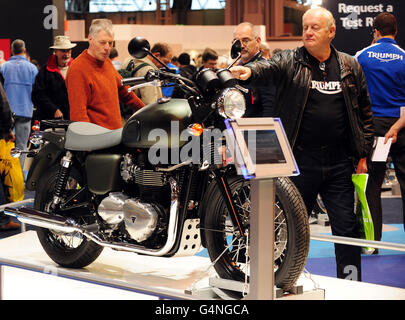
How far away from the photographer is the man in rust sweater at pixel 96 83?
433cm

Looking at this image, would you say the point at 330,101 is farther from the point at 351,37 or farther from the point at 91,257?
the point at 351,37

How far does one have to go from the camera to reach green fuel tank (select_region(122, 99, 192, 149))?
3.46m

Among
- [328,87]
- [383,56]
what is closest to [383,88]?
[383,56]

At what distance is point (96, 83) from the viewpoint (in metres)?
4.40

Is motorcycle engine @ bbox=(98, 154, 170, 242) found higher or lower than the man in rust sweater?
lower

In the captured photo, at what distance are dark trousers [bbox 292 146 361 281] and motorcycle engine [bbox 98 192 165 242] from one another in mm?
845

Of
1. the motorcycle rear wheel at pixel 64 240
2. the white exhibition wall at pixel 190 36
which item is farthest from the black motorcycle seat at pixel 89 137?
the white exhibition wall at pixel 190 36

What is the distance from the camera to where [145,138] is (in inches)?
141

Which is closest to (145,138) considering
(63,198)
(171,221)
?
(171,221)

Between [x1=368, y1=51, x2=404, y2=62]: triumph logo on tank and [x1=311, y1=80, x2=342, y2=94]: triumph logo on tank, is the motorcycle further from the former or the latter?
[x1=368, y1=51, x2=404, y2=62]: triumph logo on tank

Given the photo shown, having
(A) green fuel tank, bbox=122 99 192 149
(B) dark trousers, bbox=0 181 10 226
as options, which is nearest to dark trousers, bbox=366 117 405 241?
(A) green fuel tank, bbox=122 99 192 149

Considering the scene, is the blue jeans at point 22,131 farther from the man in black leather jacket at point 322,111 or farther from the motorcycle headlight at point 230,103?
the motorcycle headlight at point 230,103

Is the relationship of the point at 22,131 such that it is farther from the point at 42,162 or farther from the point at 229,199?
the point at 229,199

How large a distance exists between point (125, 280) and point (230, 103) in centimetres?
121
